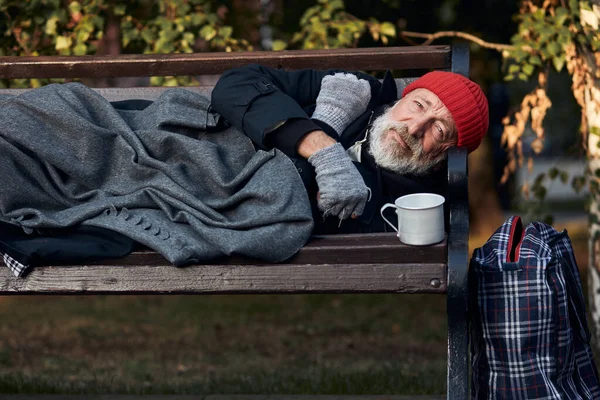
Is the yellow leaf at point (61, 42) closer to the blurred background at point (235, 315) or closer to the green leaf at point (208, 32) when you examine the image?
the blurred background at point (235, 315)

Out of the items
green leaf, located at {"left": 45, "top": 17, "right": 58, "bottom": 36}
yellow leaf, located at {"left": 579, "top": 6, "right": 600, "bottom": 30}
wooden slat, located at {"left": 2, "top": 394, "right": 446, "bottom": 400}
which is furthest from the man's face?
A: green leaf, located at {"left": 45, "top": 17, "right": 58, "bottom": 36}

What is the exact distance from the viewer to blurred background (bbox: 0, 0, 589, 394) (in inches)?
161

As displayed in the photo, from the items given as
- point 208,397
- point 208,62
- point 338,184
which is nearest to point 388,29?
point 208,62

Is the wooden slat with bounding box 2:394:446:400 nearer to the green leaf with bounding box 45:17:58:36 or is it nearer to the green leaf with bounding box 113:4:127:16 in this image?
the green leaf with bounding box 45:17:58:36

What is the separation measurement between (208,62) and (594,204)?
72.5 inches

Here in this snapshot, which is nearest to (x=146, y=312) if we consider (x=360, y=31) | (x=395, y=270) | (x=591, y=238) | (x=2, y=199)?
(x=360, y=31)

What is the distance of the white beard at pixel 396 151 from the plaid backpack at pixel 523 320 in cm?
46

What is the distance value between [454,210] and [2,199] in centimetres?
128

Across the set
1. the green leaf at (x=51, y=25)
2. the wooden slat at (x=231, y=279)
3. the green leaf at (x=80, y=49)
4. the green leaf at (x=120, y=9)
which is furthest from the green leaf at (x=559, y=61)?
the green leaf at (x=51, y=25)

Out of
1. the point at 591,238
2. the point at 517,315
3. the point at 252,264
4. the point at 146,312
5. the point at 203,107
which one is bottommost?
the point at 146,312

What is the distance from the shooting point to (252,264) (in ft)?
8.27

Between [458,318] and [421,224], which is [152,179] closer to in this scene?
[421,224]

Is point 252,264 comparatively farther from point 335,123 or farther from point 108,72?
point 108,72

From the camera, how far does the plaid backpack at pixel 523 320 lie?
2.51 metres
